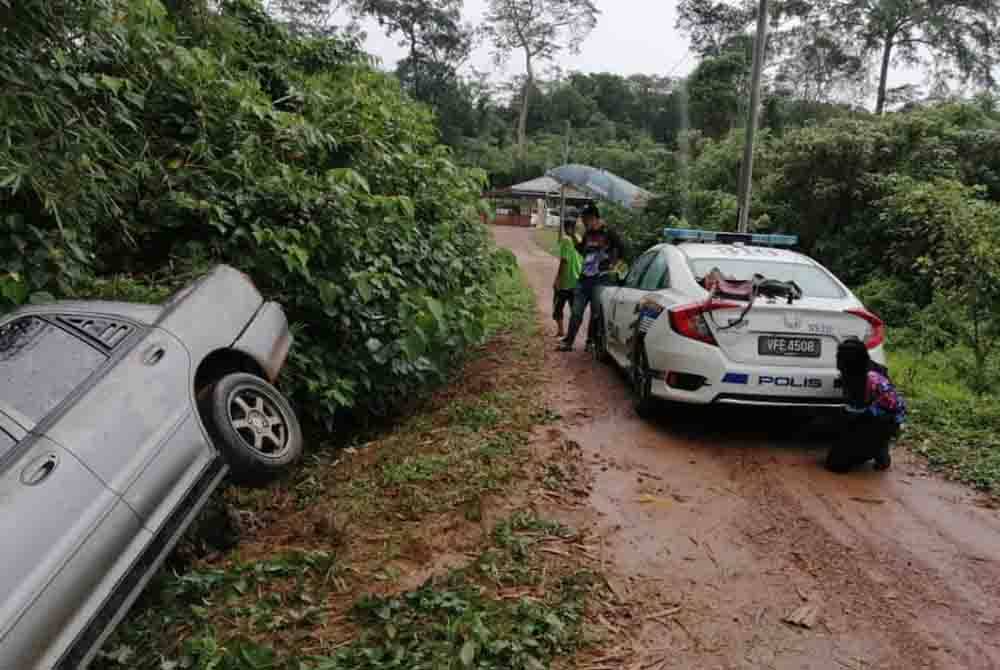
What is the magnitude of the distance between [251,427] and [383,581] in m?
1.17

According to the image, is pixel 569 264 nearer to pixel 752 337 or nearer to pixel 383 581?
pixel 752 337

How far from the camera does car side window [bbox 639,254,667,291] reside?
19.8ft

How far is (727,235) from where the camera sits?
21.1ft

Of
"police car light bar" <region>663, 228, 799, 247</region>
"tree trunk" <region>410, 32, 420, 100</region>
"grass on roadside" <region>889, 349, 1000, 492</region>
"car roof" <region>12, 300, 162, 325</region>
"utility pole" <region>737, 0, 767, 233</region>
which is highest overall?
"tree trunk" <region>410, 32, 420, 100</region>

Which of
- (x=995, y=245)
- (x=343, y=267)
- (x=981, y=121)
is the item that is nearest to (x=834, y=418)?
(x=995, y=245)

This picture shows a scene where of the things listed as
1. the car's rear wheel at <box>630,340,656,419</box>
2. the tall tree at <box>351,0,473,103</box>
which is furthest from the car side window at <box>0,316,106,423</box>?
the tall tree at <box>351,0,473,103</box>

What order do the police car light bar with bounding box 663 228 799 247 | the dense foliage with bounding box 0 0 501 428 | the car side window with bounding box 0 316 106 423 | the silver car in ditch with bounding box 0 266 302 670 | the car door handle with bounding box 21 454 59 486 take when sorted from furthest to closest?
the police car light bar with bounding box 663 228 799 247 < the dense foliage with bounding box 0 0 501 428 < the car side window with bounding box 0 316 106 423 < the car door handle with bounding box 21 454 59 486 < the silver car in ditch with bounding box 0 266 302 670

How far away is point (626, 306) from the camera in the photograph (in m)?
6.59

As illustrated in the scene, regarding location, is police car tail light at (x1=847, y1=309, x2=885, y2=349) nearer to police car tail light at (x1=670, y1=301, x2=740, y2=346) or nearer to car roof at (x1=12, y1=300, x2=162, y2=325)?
police car tail light at (x1=670, y1=301, x2=740, y2=346)

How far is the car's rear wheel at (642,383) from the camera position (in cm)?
552

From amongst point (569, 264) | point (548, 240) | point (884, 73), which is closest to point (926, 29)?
point (884, 73)

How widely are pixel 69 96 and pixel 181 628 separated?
11.3 ft

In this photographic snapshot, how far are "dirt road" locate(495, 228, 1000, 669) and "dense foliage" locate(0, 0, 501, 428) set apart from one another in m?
1.83

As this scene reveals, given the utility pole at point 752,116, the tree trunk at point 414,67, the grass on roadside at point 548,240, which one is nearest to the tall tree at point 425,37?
the tree trunk at point 414,67
